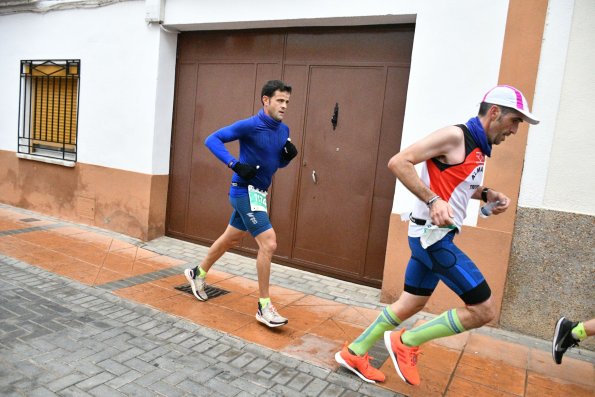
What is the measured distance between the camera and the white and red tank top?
9.37 feet

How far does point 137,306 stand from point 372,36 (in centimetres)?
372

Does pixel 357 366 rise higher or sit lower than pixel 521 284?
lower

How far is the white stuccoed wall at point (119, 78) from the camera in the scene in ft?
21.9

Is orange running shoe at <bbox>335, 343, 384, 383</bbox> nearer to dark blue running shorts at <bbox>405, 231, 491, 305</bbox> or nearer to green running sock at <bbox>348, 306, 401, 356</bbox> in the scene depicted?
green running sock at <bbox>348, 306, 401, 356</bbox>

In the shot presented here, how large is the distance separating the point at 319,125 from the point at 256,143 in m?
1.84

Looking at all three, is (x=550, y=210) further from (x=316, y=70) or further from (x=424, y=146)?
(x=316, y=70)

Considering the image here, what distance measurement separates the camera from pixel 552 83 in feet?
13.9

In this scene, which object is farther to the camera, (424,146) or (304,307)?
(304,307)

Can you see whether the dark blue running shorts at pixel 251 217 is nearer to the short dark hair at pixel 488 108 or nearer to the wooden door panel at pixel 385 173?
the wooden door panel at pixel 385 173

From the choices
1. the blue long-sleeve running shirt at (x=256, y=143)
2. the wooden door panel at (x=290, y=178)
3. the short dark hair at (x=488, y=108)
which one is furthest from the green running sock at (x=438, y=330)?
the wooden door panel at (x=290, y=178)

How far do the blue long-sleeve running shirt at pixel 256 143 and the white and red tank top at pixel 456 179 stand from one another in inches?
58.1

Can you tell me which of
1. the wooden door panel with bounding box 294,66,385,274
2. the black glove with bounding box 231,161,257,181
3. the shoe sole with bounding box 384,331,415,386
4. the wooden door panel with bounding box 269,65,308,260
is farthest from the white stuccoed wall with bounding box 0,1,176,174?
the shoe sole with bounding box 384,331,415,386

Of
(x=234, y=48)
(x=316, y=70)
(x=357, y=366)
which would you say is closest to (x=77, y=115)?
(x=234, y=48)

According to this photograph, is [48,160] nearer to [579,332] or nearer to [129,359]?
[129,359]
